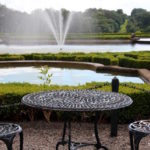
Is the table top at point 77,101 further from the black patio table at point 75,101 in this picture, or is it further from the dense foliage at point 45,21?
the dense foliage at point 45,21

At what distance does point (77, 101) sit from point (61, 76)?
7.74 m

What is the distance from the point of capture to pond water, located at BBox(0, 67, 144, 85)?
414 inches

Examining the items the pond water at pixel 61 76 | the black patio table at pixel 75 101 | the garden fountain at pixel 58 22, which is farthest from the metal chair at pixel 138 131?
the garden fountain at pixel 58 22

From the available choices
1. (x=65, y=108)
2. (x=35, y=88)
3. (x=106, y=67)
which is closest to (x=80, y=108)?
(x=65, y=108)

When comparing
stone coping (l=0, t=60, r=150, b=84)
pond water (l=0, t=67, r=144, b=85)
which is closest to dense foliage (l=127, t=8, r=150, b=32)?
stone coping (l=0, t=60, r=150, b=84)

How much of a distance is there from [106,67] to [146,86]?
6.16m

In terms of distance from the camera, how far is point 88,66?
43.9 feet

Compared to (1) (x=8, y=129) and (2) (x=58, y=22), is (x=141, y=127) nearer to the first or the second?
(1) (x=8, y=129)

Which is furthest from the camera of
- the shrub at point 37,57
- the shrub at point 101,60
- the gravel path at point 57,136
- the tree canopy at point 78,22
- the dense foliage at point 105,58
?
the tree canopy at point 78,22

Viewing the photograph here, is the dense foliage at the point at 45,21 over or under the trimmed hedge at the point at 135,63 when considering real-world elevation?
over

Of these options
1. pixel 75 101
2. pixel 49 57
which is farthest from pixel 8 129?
pixel 49 57

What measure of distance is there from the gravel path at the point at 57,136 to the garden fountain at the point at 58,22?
2446 cm

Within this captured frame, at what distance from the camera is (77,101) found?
3660 mm

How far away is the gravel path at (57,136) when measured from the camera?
4574mm
